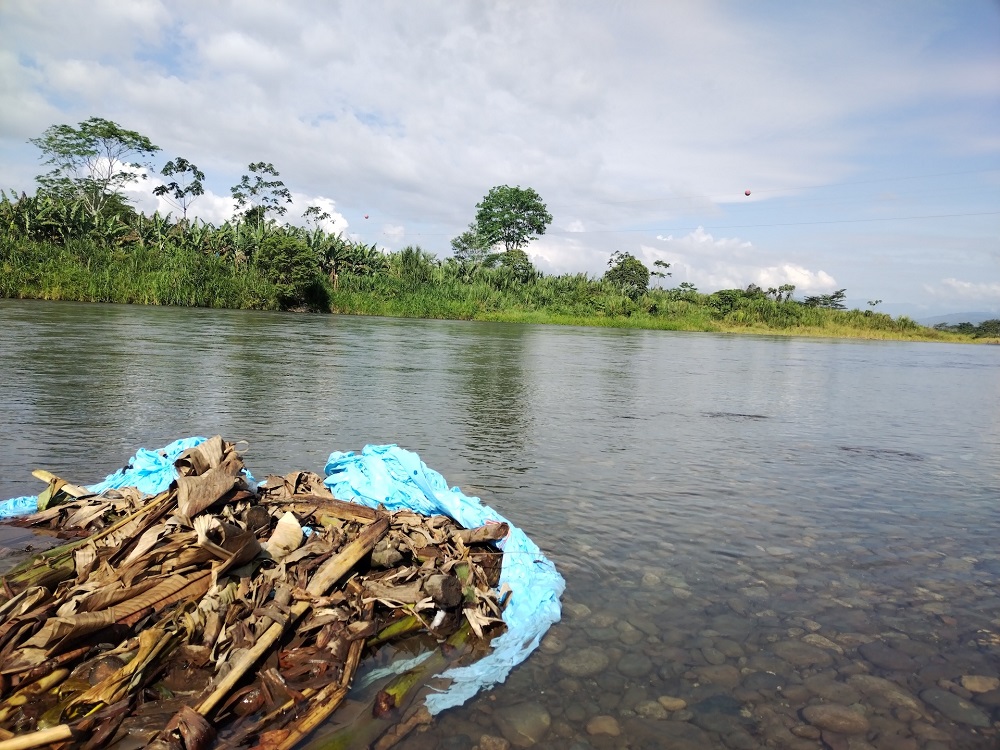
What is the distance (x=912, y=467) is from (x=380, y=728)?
307 inches

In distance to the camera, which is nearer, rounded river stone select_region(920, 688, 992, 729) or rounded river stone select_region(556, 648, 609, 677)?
rounded river stone select_region(920, 688, 992, 729)

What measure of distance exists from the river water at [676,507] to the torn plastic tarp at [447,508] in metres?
0.15

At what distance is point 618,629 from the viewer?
3.81 m

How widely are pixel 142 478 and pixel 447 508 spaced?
2442 mm

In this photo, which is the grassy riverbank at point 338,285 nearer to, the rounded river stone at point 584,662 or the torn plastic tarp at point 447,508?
the torn plastic tarp at point 447,508

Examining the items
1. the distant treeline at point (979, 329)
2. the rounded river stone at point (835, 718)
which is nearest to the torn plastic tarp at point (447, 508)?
the rounded river stone at point (835, 718)

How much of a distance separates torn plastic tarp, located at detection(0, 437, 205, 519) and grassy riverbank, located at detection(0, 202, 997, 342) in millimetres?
33789

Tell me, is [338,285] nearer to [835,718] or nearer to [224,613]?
[224,613]

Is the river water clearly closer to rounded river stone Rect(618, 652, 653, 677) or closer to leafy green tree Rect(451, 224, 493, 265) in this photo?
rounded river stone Rect(618, 652, 653, 677)

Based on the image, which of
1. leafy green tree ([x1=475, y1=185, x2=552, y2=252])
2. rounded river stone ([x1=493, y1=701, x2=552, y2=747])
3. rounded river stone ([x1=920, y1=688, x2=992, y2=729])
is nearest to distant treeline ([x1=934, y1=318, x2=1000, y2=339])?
leafy green tree ([x1=475, y1=185, x2=552, y2=252])

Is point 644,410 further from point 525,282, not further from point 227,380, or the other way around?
point 525,282

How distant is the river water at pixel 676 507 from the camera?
3137 millimetres

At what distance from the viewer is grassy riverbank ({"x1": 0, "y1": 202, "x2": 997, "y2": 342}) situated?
3450 cm

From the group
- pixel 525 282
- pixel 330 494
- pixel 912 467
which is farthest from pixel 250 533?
pixel 525 282
